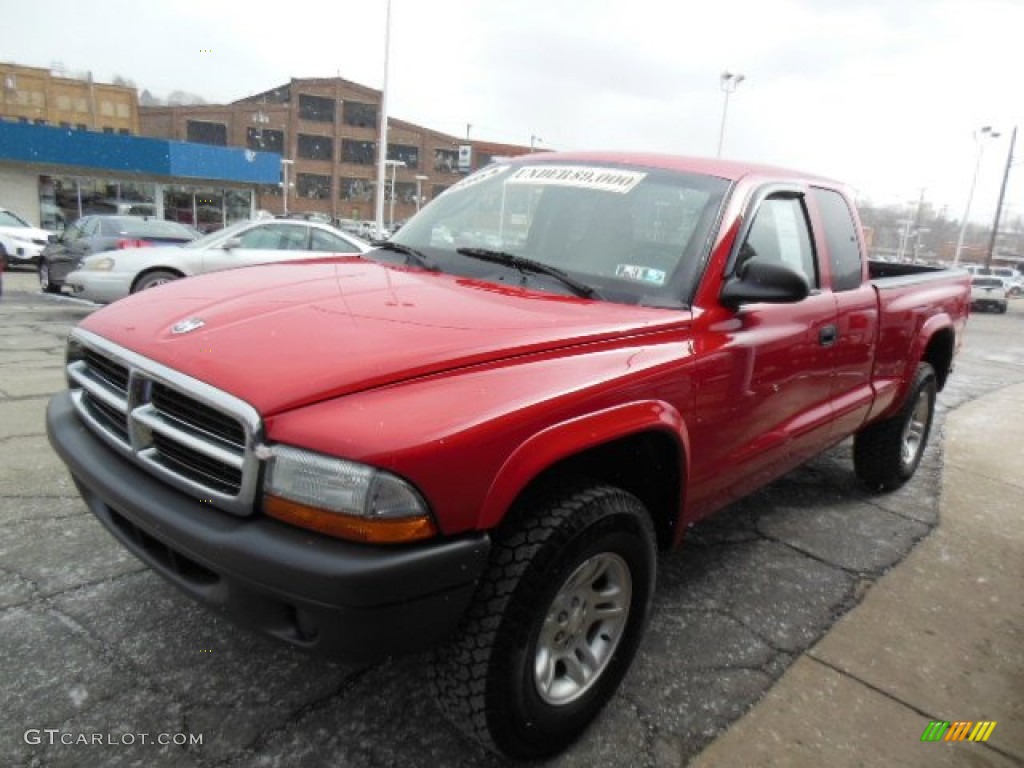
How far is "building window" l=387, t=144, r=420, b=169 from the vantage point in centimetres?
7238

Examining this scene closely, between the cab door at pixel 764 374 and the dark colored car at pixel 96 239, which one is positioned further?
the dark colored car at pixel 96 239

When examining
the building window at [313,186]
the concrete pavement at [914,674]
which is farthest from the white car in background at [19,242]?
the building window at [313,186]

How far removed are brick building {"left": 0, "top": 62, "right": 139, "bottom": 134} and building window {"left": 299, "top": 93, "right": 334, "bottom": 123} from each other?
14537mm

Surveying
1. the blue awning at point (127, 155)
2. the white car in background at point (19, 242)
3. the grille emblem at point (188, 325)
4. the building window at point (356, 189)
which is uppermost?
the building window at point (356, 189)

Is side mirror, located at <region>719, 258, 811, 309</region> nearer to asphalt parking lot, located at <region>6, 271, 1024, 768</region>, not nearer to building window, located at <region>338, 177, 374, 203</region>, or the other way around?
asphalt parking lot, located at <region>6, 271, 1024, 768</region>

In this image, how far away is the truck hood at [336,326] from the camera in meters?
1.79

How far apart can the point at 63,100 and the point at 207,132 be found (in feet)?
37.9

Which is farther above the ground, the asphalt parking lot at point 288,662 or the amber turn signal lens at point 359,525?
the amber turn signal lens at point 359,525

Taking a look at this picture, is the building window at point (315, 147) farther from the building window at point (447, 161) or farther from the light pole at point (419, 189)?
the building window at point (447, 161)

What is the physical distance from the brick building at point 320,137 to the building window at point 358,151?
3.7 inches

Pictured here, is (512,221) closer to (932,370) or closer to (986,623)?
(986,623)

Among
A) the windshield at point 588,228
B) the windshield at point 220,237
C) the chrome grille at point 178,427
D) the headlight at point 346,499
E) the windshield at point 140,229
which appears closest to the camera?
the headlight at point 346,499

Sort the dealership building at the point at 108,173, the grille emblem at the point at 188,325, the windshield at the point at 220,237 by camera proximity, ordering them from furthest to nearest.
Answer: the dealership building at the point at 108,173 → the windshield at the point at 220,237 → the grille emblem at the point at 188,325

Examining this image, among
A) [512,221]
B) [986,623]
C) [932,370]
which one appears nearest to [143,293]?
[512,221]
